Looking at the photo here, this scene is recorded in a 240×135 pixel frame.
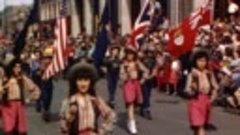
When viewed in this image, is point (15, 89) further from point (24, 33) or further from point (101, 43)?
point (101, 43)

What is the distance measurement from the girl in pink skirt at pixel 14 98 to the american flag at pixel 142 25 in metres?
5.15

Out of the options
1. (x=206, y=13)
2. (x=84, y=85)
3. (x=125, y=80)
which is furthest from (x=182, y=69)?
(x=84, y=85)

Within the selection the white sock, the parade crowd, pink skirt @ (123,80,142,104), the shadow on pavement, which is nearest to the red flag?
the parade crowd

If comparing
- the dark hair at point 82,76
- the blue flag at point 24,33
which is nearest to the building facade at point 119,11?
the blue flag at point 24,33

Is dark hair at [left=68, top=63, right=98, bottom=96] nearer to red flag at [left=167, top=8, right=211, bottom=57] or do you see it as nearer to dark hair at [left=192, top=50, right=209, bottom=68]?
dark hair at [left=192, top=50, right=209, bottom=68]

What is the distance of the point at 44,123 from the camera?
55.7 ft

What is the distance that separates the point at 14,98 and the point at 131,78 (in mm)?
3504

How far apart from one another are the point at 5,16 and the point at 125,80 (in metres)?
90.7

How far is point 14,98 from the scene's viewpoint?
12156 mm

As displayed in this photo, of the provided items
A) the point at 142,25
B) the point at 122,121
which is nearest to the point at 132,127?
the point at 122,121

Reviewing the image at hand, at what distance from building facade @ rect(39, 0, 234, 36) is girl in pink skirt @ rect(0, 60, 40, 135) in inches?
179

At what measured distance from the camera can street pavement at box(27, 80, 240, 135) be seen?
15062 mm

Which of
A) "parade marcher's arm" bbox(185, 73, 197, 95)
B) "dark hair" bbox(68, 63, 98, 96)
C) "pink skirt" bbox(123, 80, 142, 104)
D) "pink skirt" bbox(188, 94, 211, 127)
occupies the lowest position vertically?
"pink skirt" bbox(123, 80, 142, 104)

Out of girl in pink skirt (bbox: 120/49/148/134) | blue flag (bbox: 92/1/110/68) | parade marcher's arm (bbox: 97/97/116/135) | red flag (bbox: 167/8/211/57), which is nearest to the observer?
parade marcher's arm (bbox: 97/97/116/135)
